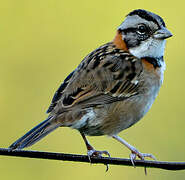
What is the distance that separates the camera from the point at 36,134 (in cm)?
467

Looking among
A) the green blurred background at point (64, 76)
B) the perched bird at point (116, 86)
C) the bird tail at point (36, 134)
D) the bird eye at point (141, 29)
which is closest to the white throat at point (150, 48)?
the perched bird at point (116, 86)

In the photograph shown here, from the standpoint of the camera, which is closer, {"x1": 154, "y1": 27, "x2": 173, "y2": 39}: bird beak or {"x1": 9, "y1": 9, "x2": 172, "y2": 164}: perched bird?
{"x1": 9, "y1": 9, "x2": 172, "y2": 164}: perched bird

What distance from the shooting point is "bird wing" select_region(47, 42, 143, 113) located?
5.17 m

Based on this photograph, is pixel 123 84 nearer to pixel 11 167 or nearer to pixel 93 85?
pixel 93 85

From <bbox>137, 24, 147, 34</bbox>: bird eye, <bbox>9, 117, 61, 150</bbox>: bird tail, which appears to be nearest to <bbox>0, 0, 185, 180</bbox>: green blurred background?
<bbox>137, 24, 147, 34</bbox>: bird eye

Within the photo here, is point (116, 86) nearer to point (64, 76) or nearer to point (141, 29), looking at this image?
point (141, 29)

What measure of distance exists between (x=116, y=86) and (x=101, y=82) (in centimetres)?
17

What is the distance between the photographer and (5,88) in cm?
815

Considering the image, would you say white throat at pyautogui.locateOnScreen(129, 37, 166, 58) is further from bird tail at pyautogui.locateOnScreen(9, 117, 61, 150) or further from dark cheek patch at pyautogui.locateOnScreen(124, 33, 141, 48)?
bird tail at pyautogui.locateOnScreen(9, 117, 61, 150)

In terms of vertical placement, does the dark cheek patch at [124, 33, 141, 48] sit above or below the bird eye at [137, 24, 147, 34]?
below

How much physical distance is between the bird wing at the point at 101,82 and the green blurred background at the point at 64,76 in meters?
1.78

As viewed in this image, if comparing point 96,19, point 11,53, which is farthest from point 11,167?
point 96,19

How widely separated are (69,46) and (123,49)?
286 cm

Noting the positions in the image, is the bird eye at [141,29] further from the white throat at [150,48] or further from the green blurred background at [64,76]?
the green blurred background at [64,76]
